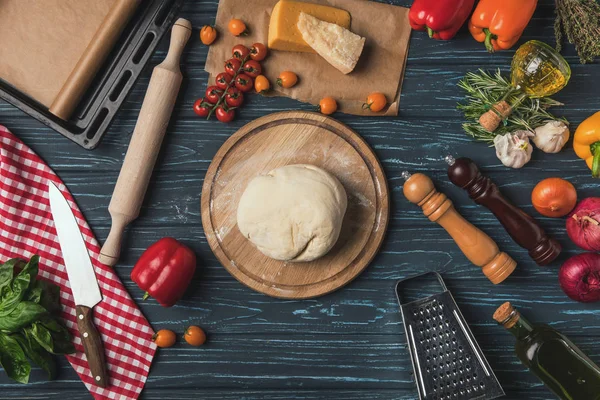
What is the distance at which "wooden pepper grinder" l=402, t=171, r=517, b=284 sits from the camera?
1888 millimetres

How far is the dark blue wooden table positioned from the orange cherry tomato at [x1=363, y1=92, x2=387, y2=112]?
7cm

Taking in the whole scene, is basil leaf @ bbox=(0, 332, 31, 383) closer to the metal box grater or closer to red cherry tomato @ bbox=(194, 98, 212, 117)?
red cherry tomato @ bbox=(194, 98, 212, 117)

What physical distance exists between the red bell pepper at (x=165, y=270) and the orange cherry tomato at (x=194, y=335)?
0.13 m

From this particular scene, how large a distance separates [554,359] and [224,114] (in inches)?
55.7

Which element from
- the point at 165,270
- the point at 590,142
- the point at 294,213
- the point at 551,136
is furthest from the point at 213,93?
the point at 590,142

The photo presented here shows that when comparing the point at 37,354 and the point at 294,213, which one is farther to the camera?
the point at 37,354

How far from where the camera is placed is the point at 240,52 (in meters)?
1.96

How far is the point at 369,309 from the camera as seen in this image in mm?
2014

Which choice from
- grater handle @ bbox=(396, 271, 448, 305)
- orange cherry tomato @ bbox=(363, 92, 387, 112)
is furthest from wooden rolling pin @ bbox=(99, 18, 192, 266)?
grater handle @ bbox=(396, 271, 448, 305)

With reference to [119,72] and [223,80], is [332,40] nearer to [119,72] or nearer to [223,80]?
[223,80]

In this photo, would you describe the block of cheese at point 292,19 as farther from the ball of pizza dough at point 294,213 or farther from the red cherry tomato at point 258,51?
the ball of pizza dough at point 294,213

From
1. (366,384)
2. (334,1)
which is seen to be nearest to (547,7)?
(334,1)

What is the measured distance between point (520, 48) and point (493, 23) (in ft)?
0.49

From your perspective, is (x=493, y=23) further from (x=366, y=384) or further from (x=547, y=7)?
(x=366, y=384)
